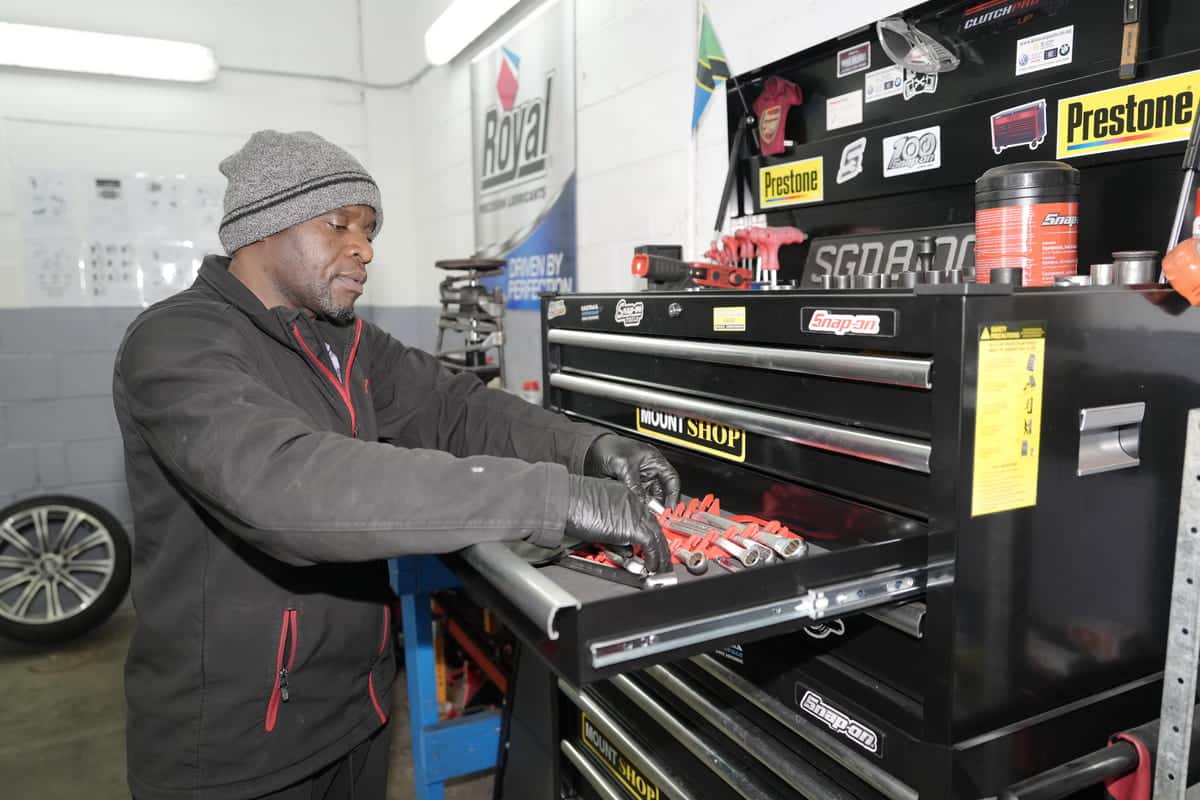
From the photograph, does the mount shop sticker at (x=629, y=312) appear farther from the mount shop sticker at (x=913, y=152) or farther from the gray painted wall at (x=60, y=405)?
the gray painted wall at (x=60, y=405)

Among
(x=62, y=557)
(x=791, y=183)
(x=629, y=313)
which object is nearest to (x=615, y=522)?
(x=629, y=313)

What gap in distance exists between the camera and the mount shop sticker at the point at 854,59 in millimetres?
1392

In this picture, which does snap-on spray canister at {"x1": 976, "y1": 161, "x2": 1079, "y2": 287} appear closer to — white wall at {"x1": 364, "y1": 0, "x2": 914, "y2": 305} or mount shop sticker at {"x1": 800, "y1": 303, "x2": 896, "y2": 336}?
mount shop sticker at {"x1": 800, "y1": 303, "x2": 896, "y2": 336}

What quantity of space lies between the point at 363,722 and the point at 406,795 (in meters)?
1.22

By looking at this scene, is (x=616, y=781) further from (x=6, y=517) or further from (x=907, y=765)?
(x=6, y=517)

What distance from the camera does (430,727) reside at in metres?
1.93

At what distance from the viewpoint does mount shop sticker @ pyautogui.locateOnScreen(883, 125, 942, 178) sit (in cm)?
127

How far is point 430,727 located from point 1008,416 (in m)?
1.59

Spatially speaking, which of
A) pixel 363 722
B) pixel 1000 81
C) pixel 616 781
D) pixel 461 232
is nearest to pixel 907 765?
pixel 616 781

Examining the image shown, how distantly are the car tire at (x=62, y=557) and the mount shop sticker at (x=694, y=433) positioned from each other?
2.99m

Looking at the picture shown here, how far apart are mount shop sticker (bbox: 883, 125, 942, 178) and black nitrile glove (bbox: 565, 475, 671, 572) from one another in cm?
80

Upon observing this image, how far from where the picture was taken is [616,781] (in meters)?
→ 1.40

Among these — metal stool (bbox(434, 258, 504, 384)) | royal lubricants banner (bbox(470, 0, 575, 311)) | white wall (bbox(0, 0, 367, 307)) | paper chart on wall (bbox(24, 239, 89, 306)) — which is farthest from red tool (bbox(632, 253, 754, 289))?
paper chart on wall (bbox(24, 239, 89, 306))

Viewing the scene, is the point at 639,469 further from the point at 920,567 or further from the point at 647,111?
the point at 647,111
